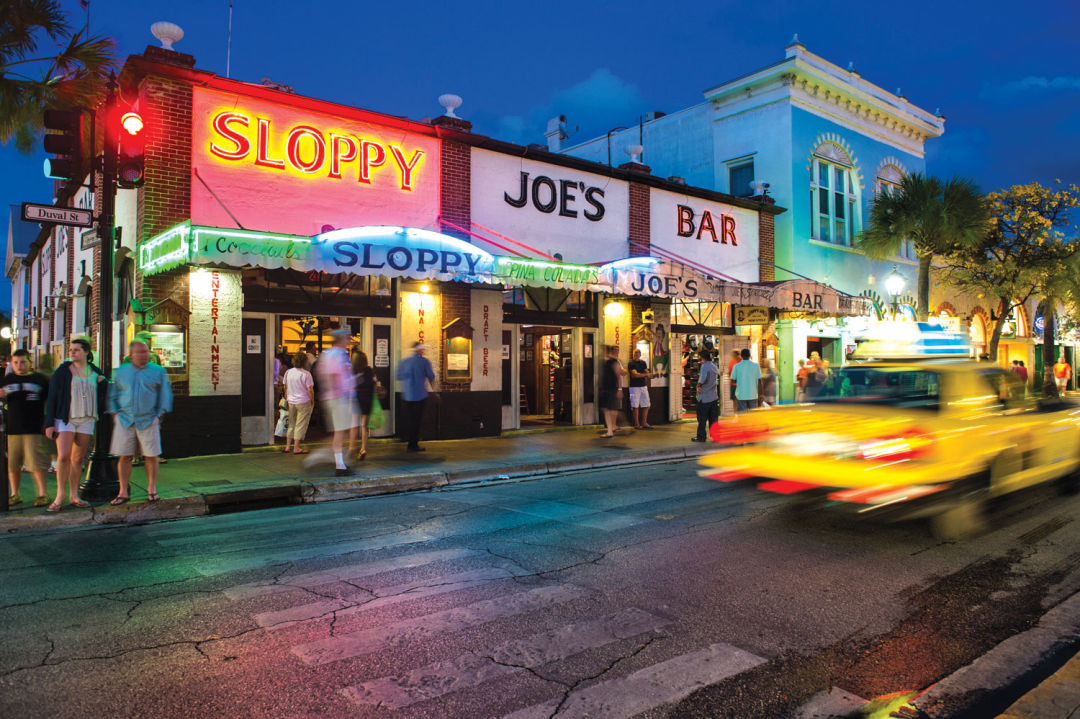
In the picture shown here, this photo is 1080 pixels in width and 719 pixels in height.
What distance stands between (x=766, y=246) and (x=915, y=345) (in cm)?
1355

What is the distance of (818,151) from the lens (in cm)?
2141

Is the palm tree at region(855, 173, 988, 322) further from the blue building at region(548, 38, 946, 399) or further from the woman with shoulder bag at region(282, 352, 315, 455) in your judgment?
the woman with shoulder bag at region(282, 352, 315, 455)

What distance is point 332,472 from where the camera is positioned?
980cm

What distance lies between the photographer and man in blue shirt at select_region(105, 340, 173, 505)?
7.69 m

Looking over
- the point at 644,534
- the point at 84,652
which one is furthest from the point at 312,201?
the point at 84,652

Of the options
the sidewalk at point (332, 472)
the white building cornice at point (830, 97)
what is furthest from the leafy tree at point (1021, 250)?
the sidewalk at point (332, 472)

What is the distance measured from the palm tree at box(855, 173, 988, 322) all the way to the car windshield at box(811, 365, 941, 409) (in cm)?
1626

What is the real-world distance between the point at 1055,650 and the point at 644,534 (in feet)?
10.5

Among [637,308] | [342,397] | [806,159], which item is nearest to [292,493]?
[342,397]

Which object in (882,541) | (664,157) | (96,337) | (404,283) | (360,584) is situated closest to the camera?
(360,584)

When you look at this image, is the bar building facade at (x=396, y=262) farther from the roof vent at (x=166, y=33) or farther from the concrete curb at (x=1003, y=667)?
the concrete curb at (x=1003, y=667)

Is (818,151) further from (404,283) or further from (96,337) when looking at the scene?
(96,337)

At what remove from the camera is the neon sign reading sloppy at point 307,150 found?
455 inches

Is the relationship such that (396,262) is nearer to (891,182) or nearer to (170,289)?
(170,289)
